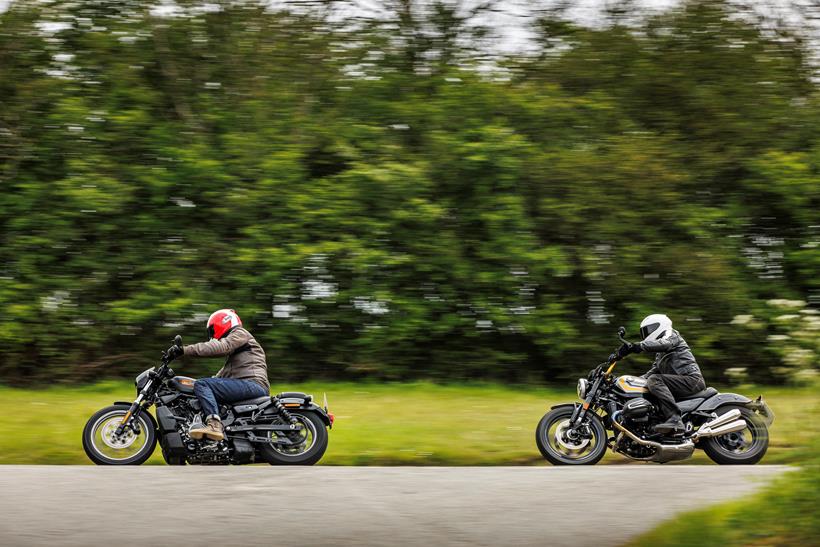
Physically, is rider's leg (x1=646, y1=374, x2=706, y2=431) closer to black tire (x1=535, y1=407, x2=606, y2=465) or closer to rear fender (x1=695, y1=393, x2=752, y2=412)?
rear fender (x1=695, y1=393, x2=752, y2=412)

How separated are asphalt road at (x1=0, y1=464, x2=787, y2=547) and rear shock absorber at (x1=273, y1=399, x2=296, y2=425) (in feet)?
3.11

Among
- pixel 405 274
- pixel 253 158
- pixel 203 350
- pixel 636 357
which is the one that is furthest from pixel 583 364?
pixel 203 350

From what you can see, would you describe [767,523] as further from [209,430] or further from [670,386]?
[209,430]

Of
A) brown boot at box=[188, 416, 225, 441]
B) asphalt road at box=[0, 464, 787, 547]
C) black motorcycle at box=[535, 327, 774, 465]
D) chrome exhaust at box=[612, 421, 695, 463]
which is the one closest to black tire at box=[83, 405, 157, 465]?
brown boot at box=[188, 416, 225, 441]

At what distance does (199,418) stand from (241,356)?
32.7 inches

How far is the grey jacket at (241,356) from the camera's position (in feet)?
36.7

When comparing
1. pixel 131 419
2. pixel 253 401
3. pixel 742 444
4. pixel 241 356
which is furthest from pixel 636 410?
pixel 131 419

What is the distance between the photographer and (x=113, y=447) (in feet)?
35.4

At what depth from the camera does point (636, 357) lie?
1658cm

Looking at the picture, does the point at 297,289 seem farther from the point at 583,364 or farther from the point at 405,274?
the point at 583,364

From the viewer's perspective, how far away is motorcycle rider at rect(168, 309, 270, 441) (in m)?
10.9

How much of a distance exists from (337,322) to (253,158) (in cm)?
288

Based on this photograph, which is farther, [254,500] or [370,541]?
[254,500]

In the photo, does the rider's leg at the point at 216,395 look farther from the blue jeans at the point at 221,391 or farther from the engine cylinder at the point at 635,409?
the engine cylinder at the point at 635,409
